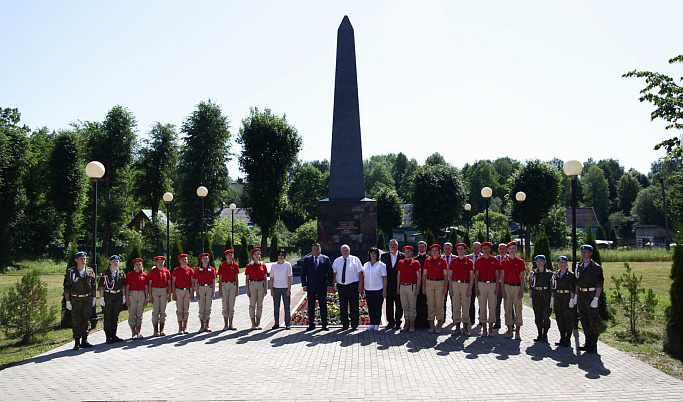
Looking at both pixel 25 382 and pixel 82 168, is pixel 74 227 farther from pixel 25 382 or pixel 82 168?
pixel 25 382

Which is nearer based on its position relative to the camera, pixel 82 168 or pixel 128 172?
pixel 82 168

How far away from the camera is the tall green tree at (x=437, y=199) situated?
3803 cm

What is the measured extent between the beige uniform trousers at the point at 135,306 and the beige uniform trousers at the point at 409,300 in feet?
16.5

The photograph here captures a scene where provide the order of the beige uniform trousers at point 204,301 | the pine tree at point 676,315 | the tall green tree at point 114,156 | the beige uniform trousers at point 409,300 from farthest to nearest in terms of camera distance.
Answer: the tall green tree at point 114,156
the beige uniform trousers at point 204,301
the beige uniform trousers at point 409,300
the pine tree at point 676,315

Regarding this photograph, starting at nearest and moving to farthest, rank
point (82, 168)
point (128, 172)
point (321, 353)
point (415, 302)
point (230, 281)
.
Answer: point (321, 353)
point (415, 302)
point (230, 281)
point (82, 168)
point (128, 172)

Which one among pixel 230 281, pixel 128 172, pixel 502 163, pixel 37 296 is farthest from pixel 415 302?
pixel 502 163

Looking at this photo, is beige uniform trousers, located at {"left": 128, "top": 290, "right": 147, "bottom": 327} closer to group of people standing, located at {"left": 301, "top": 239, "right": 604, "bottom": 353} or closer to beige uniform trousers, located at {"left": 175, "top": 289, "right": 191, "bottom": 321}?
beige uniform trousers, located at {"left": 175, "top": 289, "right": 191, "bottom": 321}

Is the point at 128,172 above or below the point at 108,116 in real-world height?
below

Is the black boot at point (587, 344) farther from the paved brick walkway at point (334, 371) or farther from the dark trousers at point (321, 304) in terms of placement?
the dark trousers at point (321, 304)

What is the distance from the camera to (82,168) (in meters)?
33.7

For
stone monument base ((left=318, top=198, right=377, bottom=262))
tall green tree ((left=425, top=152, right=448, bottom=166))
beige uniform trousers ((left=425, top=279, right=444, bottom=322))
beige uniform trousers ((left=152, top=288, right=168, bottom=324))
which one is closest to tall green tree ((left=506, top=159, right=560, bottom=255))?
stone monument base ((left=318, top=198, right=377, bottom=262))

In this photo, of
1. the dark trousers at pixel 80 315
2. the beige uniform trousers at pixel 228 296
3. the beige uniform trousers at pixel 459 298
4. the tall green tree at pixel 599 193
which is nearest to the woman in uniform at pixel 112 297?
the dark trousers at pixel 80 315

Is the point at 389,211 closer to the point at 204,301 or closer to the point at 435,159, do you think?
the point at 204,301

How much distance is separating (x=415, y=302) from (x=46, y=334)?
809 cm
